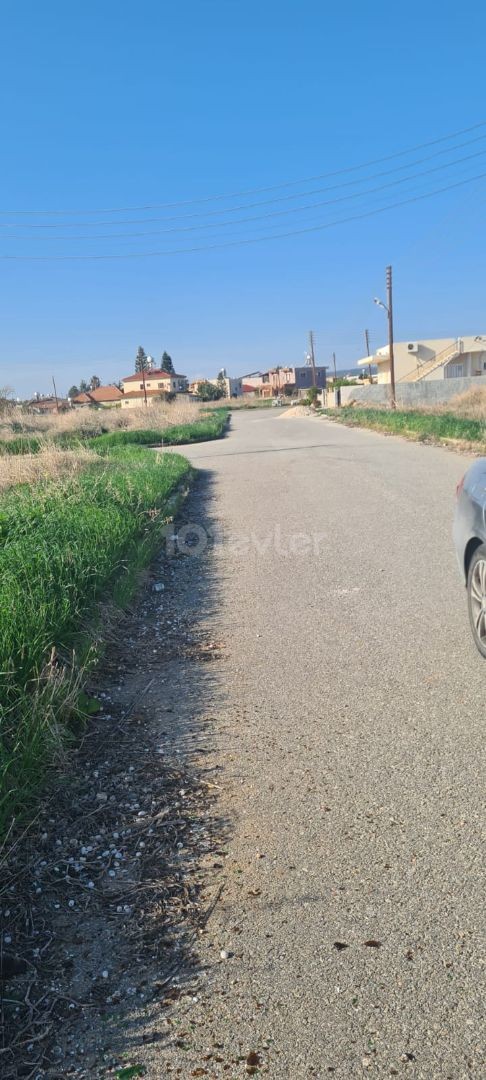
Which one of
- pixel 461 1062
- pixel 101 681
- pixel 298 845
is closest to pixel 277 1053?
pixel 461 1062

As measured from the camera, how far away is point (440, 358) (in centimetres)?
6850

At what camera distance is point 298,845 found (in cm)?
294

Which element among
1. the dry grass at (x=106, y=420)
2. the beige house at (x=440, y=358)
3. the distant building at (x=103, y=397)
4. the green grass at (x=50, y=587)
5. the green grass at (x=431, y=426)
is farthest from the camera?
the distant building at (x=103, y=397)

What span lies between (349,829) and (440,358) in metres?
70.3

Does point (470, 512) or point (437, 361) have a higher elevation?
point (437, 361)

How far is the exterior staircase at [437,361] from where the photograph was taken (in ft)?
220

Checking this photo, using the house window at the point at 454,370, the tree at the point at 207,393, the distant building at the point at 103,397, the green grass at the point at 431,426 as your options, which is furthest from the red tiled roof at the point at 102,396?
the green grass at the point at 431,426

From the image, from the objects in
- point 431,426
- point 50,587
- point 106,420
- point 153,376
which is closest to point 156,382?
point 153,376

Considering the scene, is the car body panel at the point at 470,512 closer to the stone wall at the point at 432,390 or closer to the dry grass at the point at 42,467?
the dry grass at the point at 42,467

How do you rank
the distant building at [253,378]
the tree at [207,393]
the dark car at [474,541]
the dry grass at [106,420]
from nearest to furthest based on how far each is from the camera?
the dark car at [474,541] < the dry grass at [106,420] < the tree at [207,393] < the distant building at [253,378]

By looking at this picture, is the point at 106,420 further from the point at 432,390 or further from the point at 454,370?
the point at 454,370

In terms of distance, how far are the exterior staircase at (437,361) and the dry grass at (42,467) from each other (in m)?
57.1

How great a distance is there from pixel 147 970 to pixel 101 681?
256 cm

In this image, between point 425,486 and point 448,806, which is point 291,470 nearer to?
point 425,486
